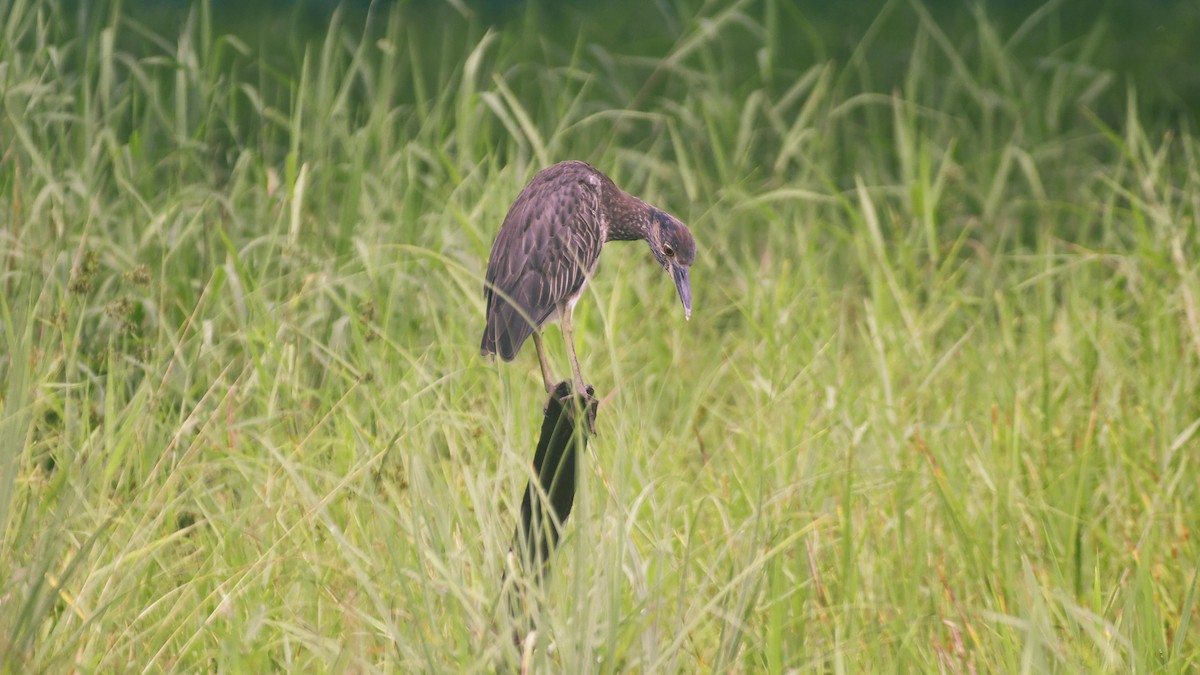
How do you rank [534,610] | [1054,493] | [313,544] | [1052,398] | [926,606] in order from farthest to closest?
[1052,398]
[1054,493]
[926,606]
[313,544]
[534,610]

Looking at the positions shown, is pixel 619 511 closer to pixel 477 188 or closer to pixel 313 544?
pixel 313 544

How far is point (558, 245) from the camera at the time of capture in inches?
104

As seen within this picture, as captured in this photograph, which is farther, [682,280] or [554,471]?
[682,280]

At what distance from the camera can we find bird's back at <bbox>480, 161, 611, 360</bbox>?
2531 millimetres

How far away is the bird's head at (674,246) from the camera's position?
265 cm

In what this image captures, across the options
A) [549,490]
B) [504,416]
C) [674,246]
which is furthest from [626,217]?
[549,490]

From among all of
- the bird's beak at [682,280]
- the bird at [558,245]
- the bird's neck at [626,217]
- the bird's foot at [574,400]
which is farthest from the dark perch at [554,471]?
the bird's neck at [626,217]

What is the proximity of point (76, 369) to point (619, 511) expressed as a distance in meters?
1.96

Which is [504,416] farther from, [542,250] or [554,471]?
[542,250]

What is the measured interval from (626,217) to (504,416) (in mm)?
683

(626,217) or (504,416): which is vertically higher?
(626,217)

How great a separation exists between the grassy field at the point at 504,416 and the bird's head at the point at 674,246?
0.85ft

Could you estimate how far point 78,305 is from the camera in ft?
11.1

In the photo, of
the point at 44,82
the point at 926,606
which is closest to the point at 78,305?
the point at 44,82
